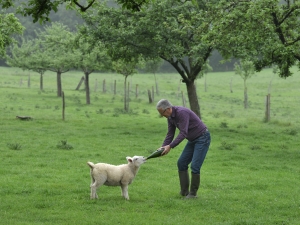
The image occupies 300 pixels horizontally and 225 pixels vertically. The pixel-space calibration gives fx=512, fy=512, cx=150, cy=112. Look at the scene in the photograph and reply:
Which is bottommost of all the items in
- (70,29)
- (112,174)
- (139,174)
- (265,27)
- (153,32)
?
(139,174)

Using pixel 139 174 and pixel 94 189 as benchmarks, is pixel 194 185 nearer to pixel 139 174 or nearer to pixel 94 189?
pixel 94 189

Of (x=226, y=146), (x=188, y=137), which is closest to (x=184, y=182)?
(x=188, y=137)

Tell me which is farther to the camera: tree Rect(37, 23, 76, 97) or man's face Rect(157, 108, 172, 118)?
tree Rect(37, 23, 76, 97)

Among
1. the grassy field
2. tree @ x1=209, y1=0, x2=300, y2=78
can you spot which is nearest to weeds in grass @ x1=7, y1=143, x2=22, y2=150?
the grassy field

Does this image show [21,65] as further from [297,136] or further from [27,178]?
[27,178]

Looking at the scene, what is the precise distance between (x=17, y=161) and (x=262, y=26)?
10535 millimetres

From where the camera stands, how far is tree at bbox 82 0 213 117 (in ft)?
86.0

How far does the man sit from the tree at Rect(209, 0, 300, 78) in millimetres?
8127

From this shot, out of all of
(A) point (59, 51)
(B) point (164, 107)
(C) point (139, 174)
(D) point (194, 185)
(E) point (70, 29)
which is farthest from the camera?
(E) point (70, 29)

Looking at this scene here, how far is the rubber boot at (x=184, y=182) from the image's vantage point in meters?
12.6

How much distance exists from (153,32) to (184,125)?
1539 cm

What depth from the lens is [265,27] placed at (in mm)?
19812

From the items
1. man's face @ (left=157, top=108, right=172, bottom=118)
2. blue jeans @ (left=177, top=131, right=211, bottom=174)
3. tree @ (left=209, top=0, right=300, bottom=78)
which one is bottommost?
blue jeans @ (left=177, top=131, right=211, bottom=174)

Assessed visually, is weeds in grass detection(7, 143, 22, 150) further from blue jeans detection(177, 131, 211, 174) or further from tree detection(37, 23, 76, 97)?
tree detection(37, 23, 76, 97)
